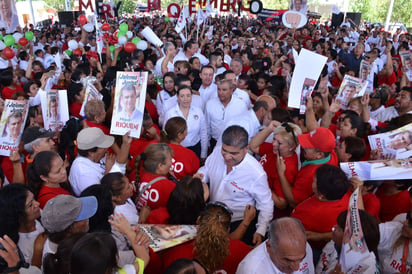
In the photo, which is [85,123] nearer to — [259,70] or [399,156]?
[399,156]

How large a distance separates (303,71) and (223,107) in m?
1.39

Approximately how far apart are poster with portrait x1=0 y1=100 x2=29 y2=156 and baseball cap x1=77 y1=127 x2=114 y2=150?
96cm

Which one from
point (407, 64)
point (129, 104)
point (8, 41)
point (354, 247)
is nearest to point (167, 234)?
point (354, 247)

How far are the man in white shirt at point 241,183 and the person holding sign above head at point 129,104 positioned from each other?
1098mm

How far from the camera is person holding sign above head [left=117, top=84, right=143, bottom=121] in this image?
3533mm

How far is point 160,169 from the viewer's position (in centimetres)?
285

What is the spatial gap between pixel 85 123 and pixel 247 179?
2.31 meters

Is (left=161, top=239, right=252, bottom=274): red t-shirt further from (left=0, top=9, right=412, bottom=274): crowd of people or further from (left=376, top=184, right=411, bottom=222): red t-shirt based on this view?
(left=376, top=184, right=411, bottom=222): red t-shirt

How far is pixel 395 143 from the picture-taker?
3031 mm

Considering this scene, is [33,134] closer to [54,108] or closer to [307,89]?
[54,108]

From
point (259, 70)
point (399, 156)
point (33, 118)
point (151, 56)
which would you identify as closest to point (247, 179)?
point (399, 156)

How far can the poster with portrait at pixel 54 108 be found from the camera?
13.3 feet

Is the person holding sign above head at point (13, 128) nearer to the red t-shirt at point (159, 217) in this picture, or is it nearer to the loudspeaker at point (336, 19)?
the red t-shirt at point (159, 217)

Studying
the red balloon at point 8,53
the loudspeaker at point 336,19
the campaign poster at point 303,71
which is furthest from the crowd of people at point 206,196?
the loudspeaker at point 336,19
